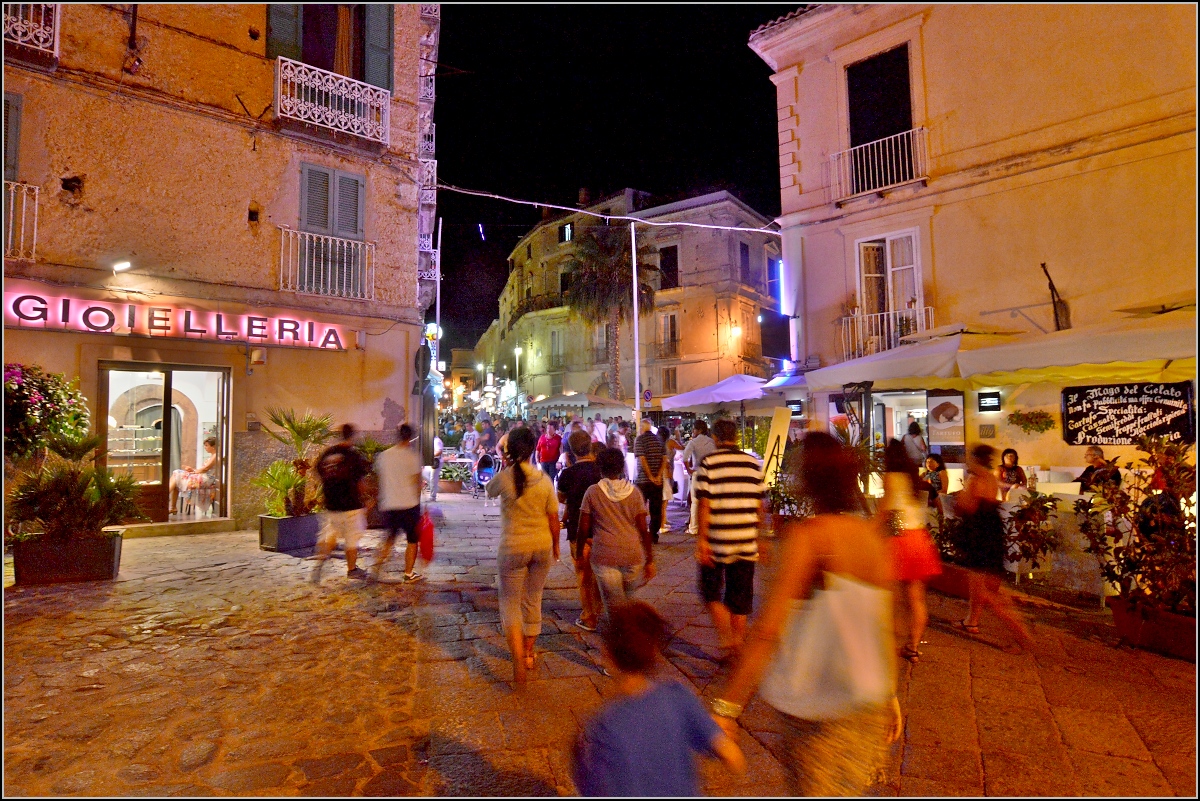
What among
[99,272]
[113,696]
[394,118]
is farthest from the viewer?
[394,118]

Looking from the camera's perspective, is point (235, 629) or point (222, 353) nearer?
point (235, 629)

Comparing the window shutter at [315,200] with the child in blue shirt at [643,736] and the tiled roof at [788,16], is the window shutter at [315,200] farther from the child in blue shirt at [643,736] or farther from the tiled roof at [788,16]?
the child in blue shirt at [643,736]

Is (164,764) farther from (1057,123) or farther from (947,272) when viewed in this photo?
(1057,123)

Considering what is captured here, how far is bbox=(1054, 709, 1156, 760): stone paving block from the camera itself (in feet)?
11.7

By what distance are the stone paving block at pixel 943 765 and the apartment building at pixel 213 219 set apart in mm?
10241

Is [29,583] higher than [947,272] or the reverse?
the reverse

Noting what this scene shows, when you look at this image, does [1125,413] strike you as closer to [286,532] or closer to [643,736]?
[643,736]

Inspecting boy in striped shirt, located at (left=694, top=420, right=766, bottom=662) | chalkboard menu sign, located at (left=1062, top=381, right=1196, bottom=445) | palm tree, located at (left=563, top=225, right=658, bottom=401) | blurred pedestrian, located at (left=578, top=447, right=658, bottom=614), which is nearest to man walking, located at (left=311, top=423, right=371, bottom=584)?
blurred pedestrian, located at (left=578, top=447, right=658, bottom=614)

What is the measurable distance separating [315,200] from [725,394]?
8278 millimetres

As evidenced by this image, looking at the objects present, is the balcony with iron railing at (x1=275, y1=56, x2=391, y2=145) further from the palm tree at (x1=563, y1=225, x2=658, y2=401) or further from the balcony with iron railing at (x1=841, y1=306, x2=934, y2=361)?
the palm tree at (x1=563, y1=225, x2=658, y2=401)

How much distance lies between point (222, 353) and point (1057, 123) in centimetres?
1369

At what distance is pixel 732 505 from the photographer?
176 inches

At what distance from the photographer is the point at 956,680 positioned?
178 inches

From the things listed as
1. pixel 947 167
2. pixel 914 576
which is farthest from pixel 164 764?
pixel 947 167
